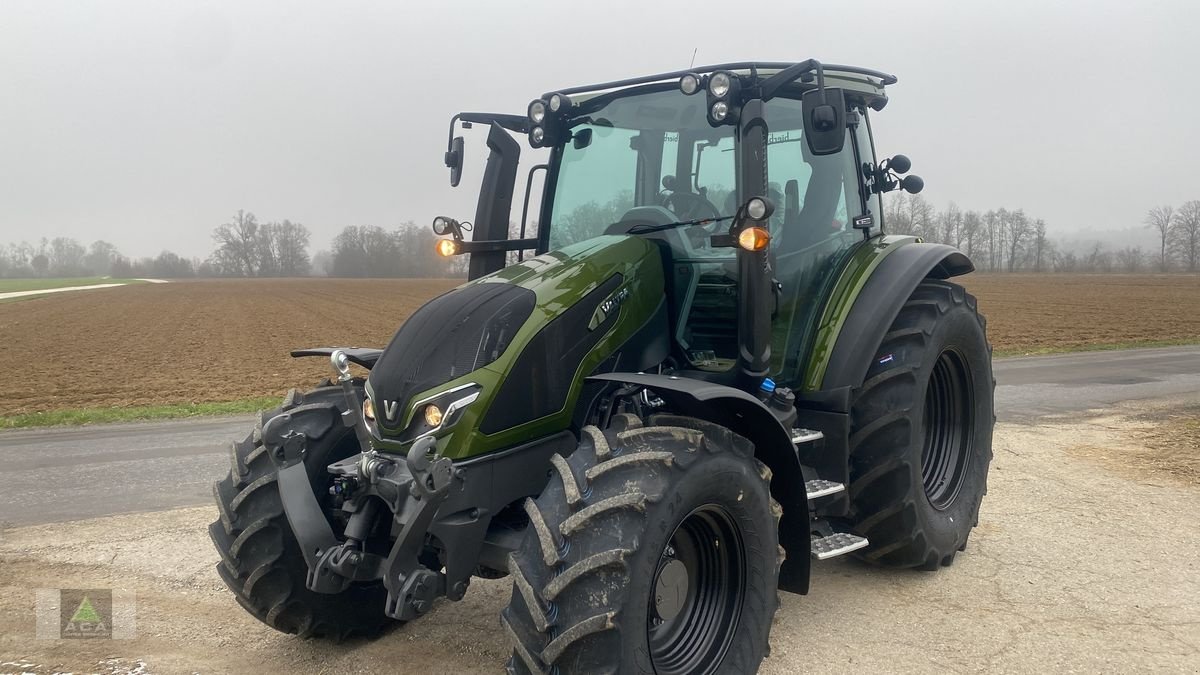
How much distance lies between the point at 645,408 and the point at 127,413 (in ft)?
32.4

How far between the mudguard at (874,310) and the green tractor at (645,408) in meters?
0.01

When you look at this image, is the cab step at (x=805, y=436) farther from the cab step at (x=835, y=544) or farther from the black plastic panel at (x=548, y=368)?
the black plastic panel at (x=548, y=368)

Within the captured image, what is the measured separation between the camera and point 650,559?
2.79m

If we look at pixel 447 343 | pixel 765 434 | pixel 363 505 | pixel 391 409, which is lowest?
pixel 363 505

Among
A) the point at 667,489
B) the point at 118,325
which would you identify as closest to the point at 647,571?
the point at 667,489

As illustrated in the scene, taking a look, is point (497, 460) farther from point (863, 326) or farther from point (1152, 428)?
point (1152, 428)

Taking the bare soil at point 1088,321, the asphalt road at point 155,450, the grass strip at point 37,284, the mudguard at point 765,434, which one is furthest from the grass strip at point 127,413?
the grass strip at point 37,284

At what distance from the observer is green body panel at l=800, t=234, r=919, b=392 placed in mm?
4262

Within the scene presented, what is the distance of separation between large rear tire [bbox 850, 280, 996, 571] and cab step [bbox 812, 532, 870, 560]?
31cm

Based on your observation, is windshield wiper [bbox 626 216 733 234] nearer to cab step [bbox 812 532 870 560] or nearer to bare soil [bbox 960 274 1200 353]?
cab step [bbox 812 532 870 560]

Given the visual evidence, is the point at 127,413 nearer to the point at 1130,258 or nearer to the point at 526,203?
the point at 526,203

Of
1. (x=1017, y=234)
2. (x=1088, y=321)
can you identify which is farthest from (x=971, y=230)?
(x=1088, y=321)

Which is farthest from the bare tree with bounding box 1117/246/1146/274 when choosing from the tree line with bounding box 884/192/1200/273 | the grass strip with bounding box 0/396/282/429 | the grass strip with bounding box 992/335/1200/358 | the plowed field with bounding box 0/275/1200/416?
the grass strip with bounding box 0/396/282/429

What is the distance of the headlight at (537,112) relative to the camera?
443 centimetres
